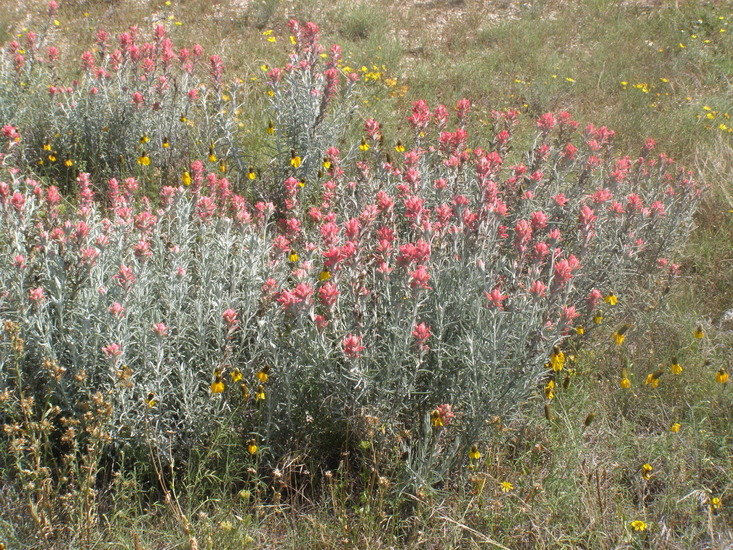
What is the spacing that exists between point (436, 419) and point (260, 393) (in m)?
0.69

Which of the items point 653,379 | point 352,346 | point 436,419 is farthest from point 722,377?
point 352,346

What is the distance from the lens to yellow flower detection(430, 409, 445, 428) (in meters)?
2.12

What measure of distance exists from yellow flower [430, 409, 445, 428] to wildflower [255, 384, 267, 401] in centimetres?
65

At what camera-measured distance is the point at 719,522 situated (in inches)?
88.2

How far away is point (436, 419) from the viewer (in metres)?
2.13

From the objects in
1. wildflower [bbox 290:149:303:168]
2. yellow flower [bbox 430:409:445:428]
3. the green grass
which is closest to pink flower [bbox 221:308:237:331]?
the green grass

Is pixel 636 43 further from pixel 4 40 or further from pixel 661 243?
pixel 4 40

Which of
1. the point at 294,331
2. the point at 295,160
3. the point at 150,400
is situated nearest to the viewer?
the point at 150,400

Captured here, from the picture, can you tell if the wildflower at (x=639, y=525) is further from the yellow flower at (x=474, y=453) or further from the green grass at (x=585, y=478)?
the yellow flower at (x=474, y=453)

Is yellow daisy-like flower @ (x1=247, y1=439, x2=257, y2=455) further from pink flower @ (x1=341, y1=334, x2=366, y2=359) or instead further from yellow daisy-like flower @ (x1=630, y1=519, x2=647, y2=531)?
yellow daisy-like flower @ (x1=630, y1=519, x2=647, y2=531)

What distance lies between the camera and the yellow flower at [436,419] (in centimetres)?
212

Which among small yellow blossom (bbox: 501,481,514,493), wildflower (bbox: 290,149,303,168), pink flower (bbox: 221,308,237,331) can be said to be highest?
wildflower (bbox: 290,149,303,168)

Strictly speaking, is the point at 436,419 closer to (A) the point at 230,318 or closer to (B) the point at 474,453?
(B) the point at 474,453

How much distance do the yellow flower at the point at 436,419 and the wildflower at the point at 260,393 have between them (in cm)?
65
